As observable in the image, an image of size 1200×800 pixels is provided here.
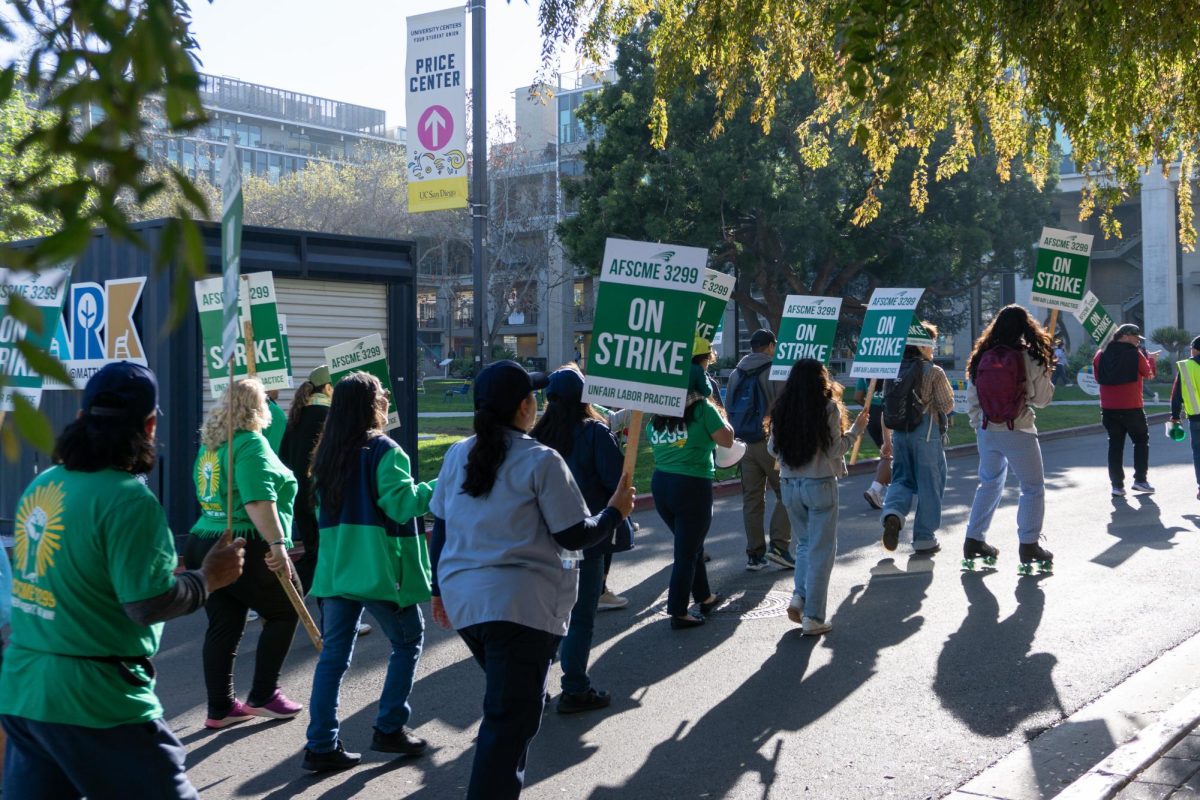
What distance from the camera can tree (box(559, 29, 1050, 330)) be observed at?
28.1 metres

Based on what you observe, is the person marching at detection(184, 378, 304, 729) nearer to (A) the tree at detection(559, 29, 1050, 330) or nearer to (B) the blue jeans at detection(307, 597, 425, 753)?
(B) the blue jeans at detection(307, 597, 425, 753)

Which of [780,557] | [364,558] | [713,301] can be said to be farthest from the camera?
[780,557]

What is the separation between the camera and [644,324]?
17.5 ft

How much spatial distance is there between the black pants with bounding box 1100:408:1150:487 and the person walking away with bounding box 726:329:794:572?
5067 mm

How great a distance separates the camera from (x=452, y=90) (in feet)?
46.0

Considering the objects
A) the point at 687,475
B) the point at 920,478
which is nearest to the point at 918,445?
the point at 920,478

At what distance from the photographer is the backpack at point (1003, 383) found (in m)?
8.93

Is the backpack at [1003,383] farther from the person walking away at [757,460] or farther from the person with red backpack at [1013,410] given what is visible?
the person walking away at [757,460]

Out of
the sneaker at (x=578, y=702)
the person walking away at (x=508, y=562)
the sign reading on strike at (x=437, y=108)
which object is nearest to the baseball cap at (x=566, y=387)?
the sneaker at (x=578, y=702)

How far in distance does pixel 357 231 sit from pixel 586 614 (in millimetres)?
44746

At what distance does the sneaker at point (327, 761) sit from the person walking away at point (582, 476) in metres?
1.25

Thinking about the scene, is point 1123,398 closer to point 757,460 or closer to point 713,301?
point 757,460

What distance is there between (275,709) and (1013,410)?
5.58 metres

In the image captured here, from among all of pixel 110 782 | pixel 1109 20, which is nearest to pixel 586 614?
pixel 110 782
